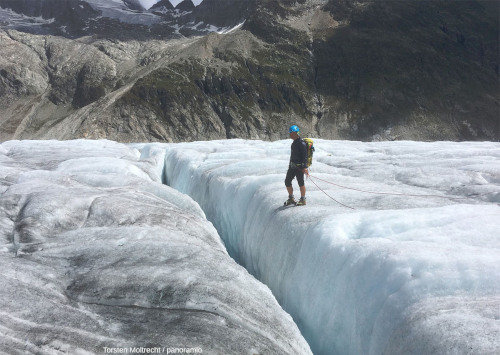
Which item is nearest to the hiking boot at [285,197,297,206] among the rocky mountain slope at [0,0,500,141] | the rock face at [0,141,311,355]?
the rock face at [0,141,311,355]

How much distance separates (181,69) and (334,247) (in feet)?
334

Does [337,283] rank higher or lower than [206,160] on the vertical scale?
higher

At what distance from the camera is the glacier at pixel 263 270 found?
4.62 m

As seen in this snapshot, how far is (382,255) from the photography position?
5578mm

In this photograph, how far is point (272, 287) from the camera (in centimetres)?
853

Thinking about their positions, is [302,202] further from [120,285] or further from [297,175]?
[120,285]

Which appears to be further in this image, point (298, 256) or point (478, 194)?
point (478, 194)

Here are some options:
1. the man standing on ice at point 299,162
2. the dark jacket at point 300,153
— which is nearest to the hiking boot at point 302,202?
the man standing on ice at point 299,162

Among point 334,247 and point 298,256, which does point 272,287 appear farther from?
point 334,247

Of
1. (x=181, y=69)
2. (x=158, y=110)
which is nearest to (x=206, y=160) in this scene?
(x=158, y=110)

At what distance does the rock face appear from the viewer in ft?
15.3

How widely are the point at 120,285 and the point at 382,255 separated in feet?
14.4

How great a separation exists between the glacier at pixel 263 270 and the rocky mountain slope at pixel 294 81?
80.1 m

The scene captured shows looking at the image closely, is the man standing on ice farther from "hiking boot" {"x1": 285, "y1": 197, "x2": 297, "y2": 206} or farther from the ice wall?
the ice wall
